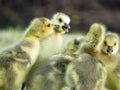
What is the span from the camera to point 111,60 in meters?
3.85

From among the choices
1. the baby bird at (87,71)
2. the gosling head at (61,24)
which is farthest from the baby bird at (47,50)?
the baby bird at (87,71)

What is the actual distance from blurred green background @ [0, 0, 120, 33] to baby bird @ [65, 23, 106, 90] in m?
9.29

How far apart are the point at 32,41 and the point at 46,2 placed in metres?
10.6

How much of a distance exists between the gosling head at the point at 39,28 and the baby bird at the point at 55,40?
0.28ft

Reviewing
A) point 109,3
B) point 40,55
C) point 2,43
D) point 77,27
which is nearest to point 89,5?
point 109,3

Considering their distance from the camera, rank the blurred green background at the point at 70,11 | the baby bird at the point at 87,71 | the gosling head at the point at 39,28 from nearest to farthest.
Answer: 1. the baby bird at the point at 87,71
2. the gosling head at the point at 39,28
3. the blurred green background at the point at 70,11

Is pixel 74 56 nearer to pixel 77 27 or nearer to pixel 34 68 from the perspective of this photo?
pixel 34 68

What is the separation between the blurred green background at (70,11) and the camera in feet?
43.7

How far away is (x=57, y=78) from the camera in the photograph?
11.4 feet

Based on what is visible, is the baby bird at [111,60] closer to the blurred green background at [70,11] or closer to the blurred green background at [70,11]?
the blurred green background at [70,11]

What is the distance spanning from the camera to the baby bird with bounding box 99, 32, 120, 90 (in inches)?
149

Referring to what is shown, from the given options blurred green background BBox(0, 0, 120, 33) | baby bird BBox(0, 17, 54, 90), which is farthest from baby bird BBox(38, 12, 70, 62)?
blurred green background BBox(0, 0, 120, 33)

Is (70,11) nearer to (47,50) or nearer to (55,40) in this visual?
(55,40)

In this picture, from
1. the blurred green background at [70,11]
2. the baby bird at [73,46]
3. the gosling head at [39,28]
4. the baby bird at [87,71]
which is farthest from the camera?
the blurred green background at [70,11]
